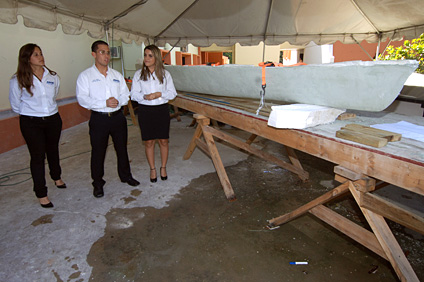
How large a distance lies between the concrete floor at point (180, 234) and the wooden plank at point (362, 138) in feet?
3.55

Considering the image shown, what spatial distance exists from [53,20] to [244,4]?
410 centimetres

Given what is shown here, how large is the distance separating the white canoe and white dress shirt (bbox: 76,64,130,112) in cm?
123

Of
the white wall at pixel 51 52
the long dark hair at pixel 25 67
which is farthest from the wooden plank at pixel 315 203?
the white wall at pixel 51 52

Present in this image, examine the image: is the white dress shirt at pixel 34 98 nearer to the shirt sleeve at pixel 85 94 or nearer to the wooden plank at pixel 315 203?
the shirt sleeve at pixel 85 94

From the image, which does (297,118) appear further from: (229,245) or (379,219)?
(229,245)

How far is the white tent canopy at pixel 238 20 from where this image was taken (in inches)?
156

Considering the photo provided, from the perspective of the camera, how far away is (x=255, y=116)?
93.3 inches

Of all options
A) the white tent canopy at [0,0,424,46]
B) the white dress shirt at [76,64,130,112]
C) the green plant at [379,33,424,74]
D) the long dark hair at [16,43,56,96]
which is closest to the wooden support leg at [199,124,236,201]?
the white dress shirt at [76,64,130,112]

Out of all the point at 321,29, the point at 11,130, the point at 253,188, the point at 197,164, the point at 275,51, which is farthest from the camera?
the point at 275,51

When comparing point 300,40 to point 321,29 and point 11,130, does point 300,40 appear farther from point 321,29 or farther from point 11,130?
point 11,130

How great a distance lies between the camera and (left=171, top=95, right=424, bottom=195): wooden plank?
1280 mm

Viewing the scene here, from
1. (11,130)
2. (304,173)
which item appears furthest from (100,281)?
(11,130)

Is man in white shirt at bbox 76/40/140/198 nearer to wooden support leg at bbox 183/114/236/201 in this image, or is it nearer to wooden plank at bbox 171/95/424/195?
wooden support leg at bbox 183/114/236/201

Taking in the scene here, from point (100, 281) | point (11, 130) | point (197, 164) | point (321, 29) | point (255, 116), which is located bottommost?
point (100, 281)
